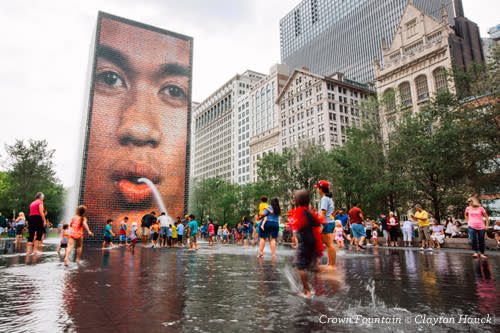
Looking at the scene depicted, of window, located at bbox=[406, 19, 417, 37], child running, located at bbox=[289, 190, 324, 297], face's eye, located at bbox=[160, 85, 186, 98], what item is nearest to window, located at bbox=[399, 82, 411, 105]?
window, located at bbox=[406, 19, 417, 37]

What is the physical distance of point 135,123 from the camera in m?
28.6

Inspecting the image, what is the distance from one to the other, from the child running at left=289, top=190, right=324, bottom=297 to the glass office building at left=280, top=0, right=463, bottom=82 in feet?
336

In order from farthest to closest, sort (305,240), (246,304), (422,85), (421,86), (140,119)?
1. (421,86)
2. (422,85)
3. (140,119)
4. (305,240)
5. (246,304)

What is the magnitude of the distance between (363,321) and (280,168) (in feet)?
115

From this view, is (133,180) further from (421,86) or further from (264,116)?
(264,116)

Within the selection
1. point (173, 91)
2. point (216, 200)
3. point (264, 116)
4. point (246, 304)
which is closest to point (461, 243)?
point (246, 304)

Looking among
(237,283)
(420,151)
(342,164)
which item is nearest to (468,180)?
(420,151)

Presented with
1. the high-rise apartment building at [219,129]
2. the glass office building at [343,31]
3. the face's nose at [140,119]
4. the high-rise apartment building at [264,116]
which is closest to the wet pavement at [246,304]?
the face's nose at [140,119]

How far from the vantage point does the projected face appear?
86.6ft

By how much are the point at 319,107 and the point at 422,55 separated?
88.4 feet

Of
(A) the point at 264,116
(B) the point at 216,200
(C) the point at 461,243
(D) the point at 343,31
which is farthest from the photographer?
(D) the point at 343,31

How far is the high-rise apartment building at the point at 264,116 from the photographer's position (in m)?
92.8

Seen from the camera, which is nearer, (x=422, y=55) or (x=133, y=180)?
(x=133, y=180)

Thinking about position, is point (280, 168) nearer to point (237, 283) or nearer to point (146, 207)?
point (146, 207)
